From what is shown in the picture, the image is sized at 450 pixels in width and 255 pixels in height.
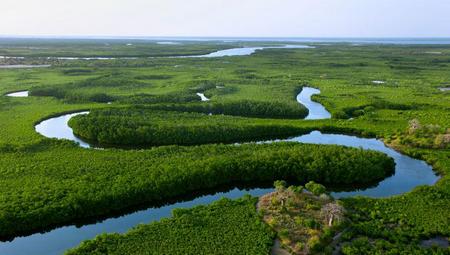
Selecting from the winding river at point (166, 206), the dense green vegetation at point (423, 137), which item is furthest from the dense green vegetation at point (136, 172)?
the dense green vegetation at point (423, 137)

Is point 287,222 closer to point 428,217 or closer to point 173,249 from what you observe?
point 173,249

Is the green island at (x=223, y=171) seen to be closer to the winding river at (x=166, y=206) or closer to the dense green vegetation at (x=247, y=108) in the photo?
the dense green vegetation at (x=247, y=108)

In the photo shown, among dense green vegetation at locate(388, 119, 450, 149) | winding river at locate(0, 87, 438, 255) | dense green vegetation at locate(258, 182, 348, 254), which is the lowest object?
winding river at locate(0, 87, 438, 255)

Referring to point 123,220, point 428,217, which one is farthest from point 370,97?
point 123,220

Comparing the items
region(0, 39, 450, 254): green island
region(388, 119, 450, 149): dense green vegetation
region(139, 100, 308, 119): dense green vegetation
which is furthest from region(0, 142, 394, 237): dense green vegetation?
region(139, 100, 308, 119): dense green vegetation

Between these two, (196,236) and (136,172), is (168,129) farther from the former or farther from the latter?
(196,236)

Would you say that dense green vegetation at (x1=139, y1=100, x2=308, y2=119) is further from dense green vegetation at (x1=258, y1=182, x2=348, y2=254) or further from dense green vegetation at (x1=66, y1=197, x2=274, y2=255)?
dense green vegetation at (x1=66, y1=197, x2=274, y2=255)
